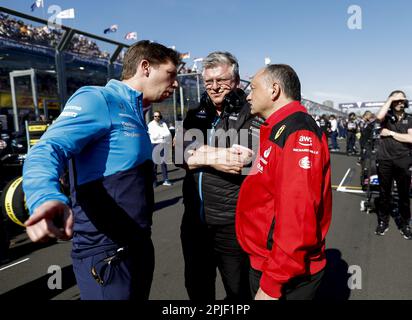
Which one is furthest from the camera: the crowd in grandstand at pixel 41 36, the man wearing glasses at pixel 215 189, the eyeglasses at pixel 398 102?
the crowd in grandstand at pixel 41 36

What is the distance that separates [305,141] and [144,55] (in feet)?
3.04

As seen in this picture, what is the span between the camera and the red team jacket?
139cm

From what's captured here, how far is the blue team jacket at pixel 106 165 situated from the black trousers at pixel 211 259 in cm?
76

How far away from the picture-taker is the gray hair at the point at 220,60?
91.7 inches

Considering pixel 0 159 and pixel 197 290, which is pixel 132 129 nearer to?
pixel 197 290

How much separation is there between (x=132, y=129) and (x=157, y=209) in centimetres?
513

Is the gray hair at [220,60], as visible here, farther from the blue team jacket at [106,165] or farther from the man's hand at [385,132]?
the man's hand at [385,132]

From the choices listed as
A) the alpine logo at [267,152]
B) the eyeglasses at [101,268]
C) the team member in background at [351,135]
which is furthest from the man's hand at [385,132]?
the team member in background at [351,135]

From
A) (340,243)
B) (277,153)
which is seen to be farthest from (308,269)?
(340,243)

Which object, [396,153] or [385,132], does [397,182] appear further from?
[385,132]

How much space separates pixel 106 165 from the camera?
4.71 ft

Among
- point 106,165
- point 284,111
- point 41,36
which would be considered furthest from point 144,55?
point 41,36

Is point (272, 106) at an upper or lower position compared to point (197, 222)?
upper
